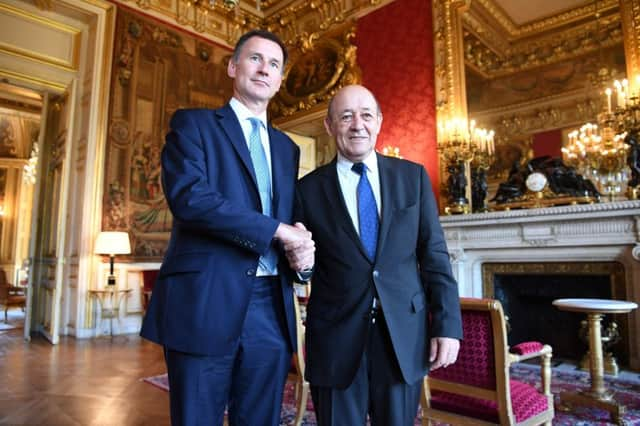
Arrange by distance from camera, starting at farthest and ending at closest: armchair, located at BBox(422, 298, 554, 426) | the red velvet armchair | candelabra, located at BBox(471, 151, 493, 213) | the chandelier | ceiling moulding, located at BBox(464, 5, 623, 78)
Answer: the red velvet armchair → candelabra, located at BBox(471, 151, 493, 213) → ceiling moulding, located at BBox(464, 5, 623, 78) → the chandelier → armchair, located at BBox(422, 298, 554, 426)

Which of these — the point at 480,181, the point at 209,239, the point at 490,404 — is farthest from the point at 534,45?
the point at 209,239

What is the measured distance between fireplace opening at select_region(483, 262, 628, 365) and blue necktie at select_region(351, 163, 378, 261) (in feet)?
13.4

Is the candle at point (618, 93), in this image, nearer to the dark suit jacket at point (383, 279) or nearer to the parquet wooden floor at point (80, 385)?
the dark suit jacket at point (383, 279)

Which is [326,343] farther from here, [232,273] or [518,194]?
[518,194]

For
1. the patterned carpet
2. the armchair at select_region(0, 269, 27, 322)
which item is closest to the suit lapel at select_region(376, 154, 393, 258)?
the patterned carpet

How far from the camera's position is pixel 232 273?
1.15 meters

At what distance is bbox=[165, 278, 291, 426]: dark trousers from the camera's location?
1.11 metres

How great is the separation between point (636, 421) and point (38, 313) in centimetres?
764


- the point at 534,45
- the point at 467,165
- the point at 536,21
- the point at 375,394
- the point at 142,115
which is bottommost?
the point at 375,394

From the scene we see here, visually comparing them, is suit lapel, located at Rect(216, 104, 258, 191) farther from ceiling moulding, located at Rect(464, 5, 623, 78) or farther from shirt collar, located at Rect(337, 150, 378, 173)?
ceiling moulding, located at Rect(464, 5, 623, 78)

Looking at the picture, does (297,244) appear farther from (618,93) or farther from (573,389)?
(618,93)

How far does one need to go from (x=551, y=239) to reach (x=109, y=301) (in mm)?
6090

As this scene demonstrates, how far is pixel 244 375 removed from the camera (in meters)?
1.18

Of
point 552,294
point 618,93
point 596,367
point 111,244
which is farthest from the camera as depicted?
point 111,244
